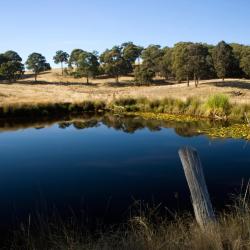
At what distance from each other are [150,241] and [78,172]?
33.3ft

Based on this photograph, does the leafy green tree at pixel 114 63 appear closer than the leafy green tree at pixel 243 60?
No

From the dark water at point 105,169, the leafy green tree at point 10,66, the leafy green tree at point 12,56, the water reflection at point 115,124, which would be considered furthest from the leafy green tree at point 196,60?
the leafy green tree at point 12,56

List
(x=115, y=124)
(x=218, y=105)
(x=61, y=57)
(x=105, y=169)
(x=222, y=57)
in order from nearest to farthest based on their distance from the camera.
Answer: (x=105, y=169), (x=115, y=124), (x=218, y=105), (x=222, y=57), (x=61, y=57)

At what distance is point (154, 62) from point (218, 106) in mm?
60911

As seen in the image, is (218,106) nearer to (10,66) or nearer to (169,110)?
(169,110)

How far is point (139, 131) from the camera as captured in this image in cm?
2555

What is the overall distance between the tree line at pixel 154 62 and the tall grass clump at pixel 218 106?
33205mm

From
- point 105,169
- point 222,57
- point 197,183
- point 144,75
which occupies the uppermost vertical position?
point 222,57

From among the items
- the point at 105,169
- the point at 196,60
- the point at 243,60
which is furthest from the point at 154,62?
the point at 105,169

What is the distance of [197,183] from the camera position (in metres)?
5.27

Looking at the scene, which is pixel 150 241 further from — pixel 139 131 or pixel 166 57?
pixel 166 57

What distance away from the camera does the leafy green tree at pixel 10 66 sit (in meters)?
82.6

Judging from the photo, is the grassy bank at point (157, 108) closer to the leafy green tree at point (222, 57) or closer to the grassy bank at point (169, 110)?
the grassy bank at point (169, 110)

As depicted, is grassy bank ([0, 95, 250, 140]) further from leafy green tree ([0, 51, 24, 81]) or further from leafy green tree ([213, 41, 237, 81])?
leafy green tree ([0, 51, 24, 81])
